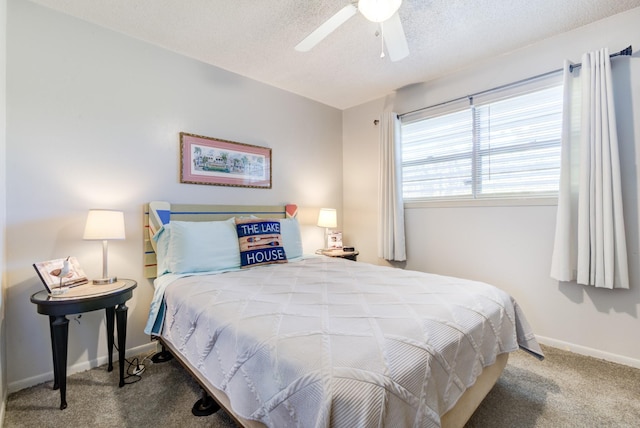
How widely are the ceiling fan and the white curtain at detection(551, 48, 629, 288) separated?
1.54 metres

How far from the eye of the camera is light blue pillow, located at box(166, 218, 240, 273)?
7.14ft

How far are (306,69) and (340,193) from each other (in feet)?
5.69

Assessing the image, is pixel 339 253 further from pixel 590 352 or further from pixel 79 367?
pixel 79 367

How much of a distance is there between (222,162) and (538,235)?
3.04m

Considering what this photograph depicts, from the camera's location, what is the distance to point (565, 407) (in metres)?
1.67

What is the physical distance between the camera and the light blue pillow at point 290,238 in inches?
112

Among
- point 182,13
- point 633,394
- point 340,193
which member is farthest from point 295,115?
point 633,394

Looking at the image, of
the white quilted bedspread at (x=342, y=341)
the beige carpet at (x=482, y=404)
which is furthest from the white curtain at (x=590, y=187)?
the white quilted bedspread at (x=342, y=341)

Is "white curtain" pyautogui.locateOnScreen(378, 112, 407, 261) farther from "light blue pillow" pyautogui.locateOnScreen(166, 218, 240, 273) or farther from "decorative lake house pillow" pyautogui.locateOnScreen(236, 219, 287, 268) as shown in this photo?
"light blue pillow" pyautogui.locateOnScreen(166, 218, 240, 273)

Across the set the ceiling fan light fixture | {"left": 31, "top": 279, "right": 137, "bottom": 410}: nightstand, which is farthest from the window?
{"left": 31, "top": 279, "right": 137, "bottom": 410}: nightstand

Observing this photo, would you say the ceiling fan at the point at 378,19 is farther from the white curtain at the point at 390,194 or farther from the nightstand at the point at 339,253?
the nightstand at the point at 339,253

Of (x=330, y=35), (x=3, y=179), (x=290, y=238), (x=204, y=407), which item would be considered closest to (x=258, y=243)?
(x=290, y=238)

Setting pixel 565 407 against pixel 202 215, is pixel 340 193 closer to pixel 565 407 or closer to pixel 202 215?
pixel 202 215

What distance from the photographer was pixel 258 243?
8.33ft
